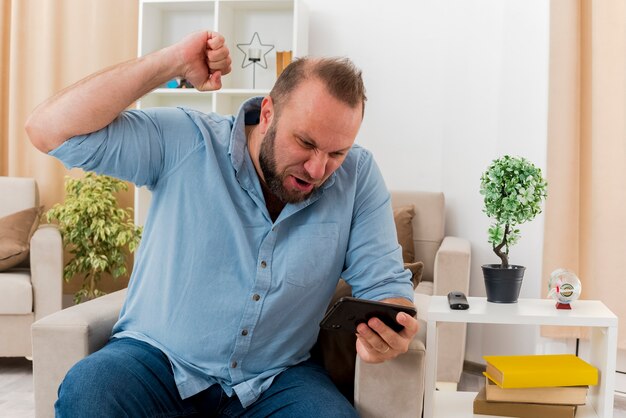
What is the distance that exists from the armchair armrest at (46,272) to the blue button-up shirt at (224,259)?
5.08ft

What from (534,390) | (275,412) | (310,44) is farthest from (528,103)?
(275,412)

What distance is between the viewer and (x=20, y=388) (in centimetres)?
293

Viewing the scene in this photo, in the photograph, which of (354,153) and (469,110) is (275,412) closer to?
(354,153)

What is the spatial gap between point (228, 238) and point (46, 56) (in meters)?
2.79

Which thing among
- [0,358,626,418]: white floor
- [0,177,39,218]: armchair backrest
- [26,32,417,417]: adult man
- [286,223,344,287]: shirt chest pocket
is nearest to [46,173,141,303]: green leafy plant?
[0,177,39,218]: armchair backrest

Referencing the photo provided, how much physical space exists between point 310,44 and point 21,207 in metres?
1.58

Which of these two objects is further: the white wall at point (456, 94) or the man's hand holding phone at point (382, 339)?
the white wall at point (456, 94)

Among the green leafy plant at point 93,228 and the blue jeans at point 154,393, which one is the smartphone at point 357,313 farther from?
the green leafy plant at point 93,228

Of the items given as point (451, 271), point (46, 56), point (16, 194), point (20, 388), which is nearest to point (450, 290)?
point (451, 271)

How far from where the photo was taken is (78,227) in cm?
350

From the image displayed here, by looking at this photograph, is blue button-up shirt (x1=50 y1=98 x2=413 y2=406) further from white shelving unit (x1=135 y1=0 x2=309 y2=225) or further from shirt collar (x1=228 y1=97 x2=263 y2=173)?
white shelving unit (x1=135 y1=0 x2=309 y2=225)

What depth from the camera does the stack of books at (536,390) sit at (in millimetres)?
1947

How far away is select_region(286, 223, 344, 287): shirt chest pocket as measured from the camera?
158 cm

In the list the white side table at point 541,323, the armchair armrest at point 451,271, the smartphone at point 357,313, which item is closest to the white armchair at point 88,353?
the smartphone at point 357,313
